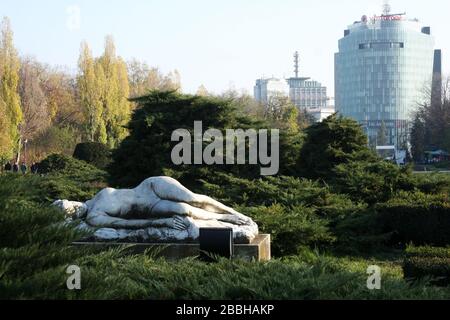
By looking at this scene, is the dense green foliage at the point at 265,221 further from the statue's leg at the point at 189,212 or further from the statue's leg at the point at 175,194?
the statue's leg at the point at 175,194

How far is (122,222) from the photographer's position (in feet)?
27.8

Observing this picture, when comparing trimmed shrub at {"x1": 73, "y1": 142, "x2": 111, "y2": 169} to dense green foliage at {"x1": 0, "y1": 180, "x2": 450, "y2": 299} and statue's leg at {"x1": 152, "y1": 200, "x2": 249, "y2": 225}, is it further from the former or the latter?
dense green foliage at {"x1": 0, "y1": 180, "x2": 450, "y2": 299}

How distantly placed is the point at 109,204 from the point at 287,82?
14826cm

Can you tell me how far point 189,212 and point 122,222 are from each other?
2.98ft

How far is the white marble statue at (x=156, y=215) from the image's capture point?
8227 mm

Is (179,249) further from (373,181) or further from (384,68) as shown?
(384,68)

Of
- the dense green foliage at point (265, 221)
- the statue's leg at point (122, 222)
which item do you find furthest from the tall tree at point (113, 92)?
the statue's leg at point (122, 222)

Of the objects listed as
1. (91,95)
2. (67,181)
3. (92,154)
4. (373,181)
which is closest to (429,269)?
(373,181)

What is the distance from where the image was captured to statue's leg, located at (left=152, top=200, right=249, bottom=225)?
8344 millimetres

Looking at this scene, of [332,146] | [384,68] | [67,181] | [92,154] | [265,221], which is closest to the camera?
[265,221]

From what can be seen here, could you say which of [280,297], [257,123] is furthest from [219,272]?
[257,123]

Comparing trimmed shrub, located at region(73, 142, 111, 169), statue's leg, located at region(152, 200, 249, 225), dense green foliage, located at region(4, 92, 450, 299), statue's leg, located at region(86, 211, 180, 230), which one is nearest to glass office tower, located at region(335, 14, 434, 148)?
trimmed shrub, located at region(73, 142, 111, 169)

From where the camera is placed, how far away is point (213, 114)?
15.9 metres

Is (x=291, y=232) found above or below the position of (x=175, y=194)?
below
